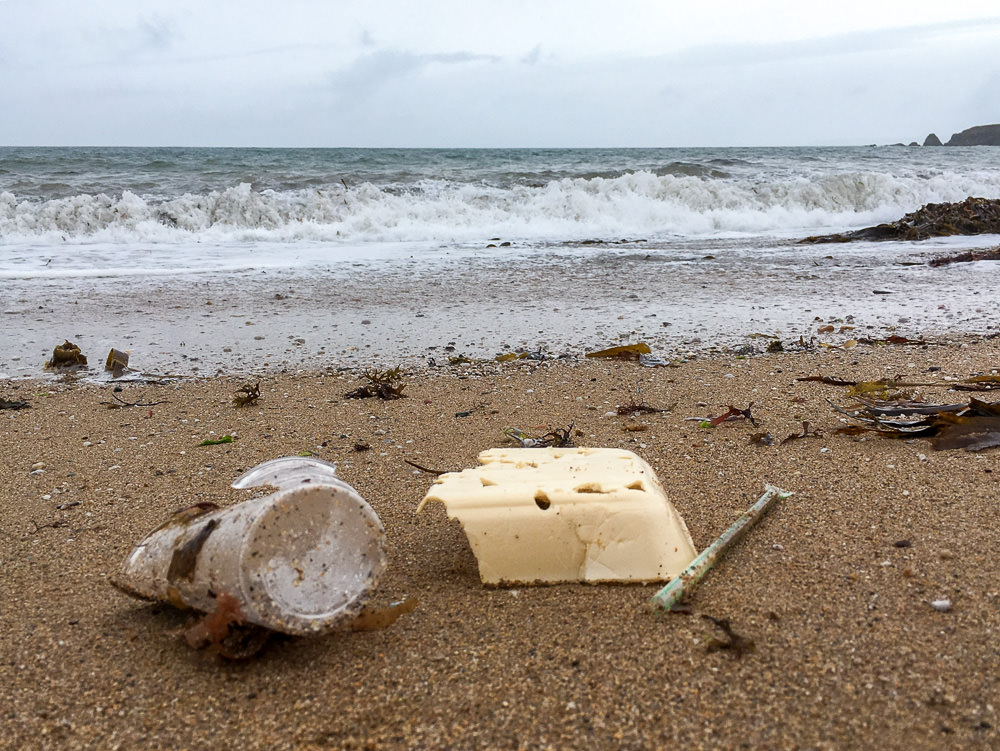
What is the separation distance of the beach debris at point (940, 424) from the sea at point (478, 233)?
7.41 ft

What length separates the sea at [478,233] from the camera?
7.68 meters

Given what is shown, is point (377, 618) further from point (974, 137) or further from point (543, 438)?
point (974, 137)

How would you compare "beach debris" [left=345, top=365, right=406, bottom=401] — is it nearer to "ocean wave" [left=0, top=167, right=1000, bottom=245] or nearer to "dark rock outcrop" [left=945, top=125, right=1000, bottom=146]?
"ocean wave" [left=0, top=167, right=1000, bottom=245]

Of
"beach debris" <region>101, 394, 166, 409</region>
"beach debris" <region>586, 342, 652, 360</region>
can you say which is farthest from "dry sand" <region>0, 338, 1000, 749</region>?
"beach debris" <region>586, 342, 652, 360</region>

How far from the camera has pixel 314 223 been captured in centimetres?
1376

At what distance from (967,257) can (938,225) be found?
3.20m

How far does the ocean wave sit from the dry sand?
10186mm

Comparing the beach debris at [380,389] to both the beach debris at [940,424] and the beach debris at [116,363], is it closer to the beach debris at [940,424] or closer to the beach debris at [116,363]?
the beach debris at [116,363]

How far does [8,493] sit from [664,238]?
11.5 metres

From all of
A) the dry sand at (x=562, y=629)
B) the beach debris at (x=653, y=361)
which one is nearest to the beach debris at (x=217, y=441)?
the dry sand at (x=562, y=629)

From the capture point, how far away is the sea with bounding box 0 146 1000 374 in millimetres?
7680

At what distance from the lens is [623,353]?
5168 millimetres

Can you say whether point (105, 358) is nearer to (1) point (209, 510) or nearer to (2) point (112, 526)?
(2) point (112, 526)

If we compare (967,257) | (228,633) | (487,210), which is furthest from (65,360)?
(487,210)
